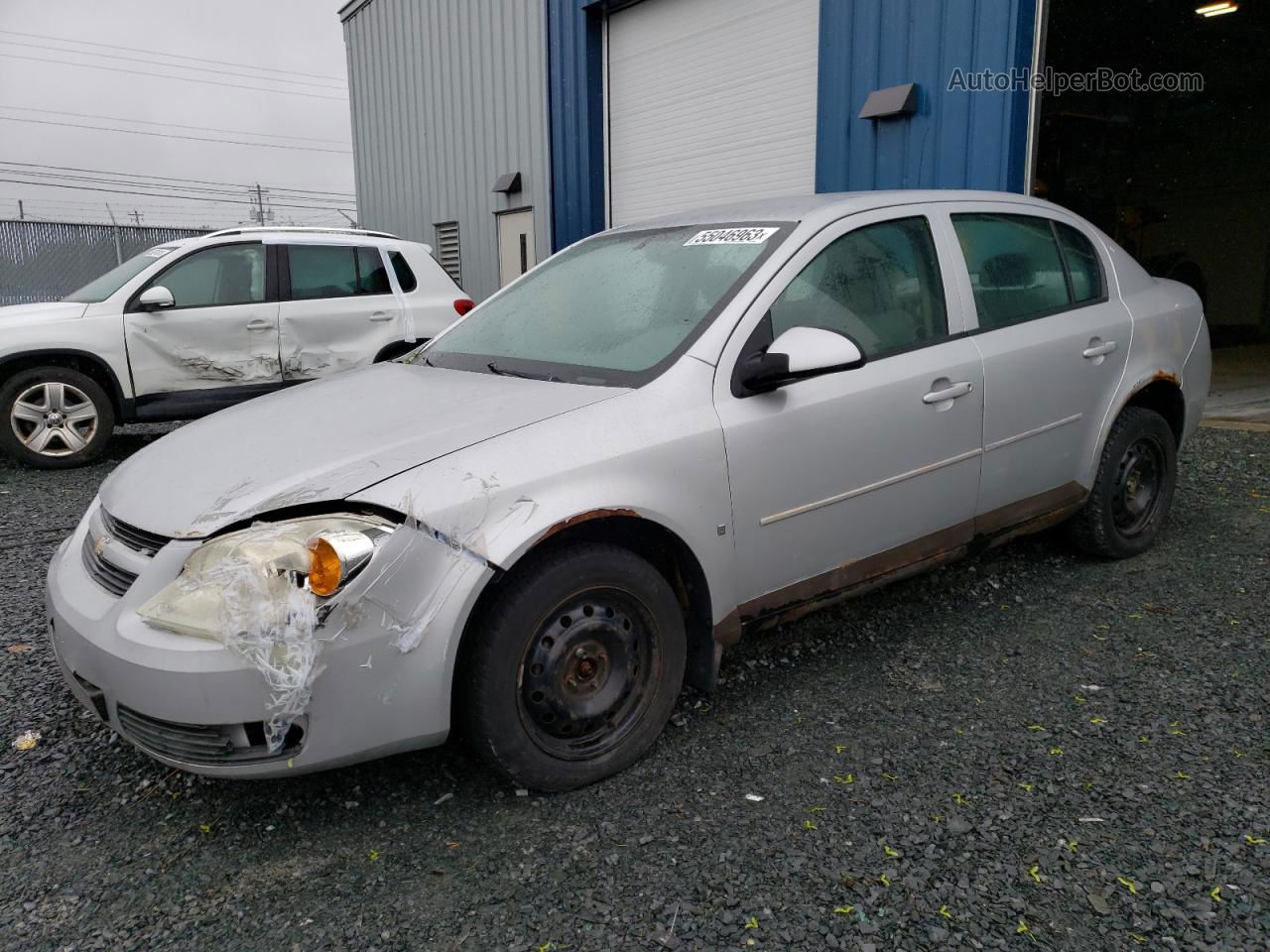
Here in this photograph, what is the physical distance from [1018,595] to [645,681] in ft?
6.65

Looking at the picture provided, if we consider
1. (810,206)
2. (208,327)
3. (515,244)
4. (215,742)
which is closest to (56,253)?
(515,244)

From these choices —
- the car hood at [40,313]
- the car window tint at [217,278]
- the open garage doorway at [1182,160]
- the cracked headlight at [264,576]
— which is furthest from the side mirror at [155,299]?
the open garage doorway at [1182,160]

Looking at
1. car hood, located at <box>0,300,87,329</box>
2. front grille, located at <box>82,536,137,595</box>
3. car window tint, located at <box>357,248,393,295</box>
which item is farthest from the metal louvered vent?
front grille, located at <box>82,536,137,595</box>

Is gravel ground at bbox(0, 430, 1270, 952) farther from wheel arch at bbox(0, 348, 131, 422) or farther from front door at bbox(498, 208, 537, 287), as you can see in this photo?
front door at bbox(498, 208, 537, 287)

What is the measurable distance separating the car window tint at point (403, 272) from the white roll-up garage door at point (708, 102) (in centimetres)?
327

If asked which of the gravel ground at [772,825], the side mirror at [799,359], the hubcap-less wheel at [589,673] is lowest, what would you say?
the gravel ground at [772,825]

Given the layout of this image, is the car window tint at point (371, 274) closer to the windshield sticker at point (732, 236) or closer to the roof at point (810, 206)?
the roof at point (810, 206)

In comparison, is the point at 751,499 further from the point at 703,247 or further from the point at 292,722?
the point at 292,722

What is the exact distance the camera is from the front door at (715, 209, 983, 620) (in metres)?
2.82

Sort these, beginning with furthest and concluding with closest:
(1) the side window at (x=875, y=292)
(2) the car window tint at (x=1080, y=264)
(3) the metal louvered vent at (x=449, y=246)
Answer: (3) the metal louvered vent at (x=449, y=246) → (2) the car window tint at (x=1080, y=264) → (1) the side window at (x=875, y=292)

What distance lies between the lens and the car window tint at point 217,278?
286 inches

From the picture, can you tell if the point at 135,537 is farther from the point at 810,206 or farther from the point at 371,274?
the point at 371,274

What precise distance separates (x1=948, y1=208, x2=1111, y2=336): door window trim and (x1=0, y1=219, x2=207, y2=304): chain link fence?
1704 cm

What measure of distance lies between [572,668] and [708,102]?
8309mm
